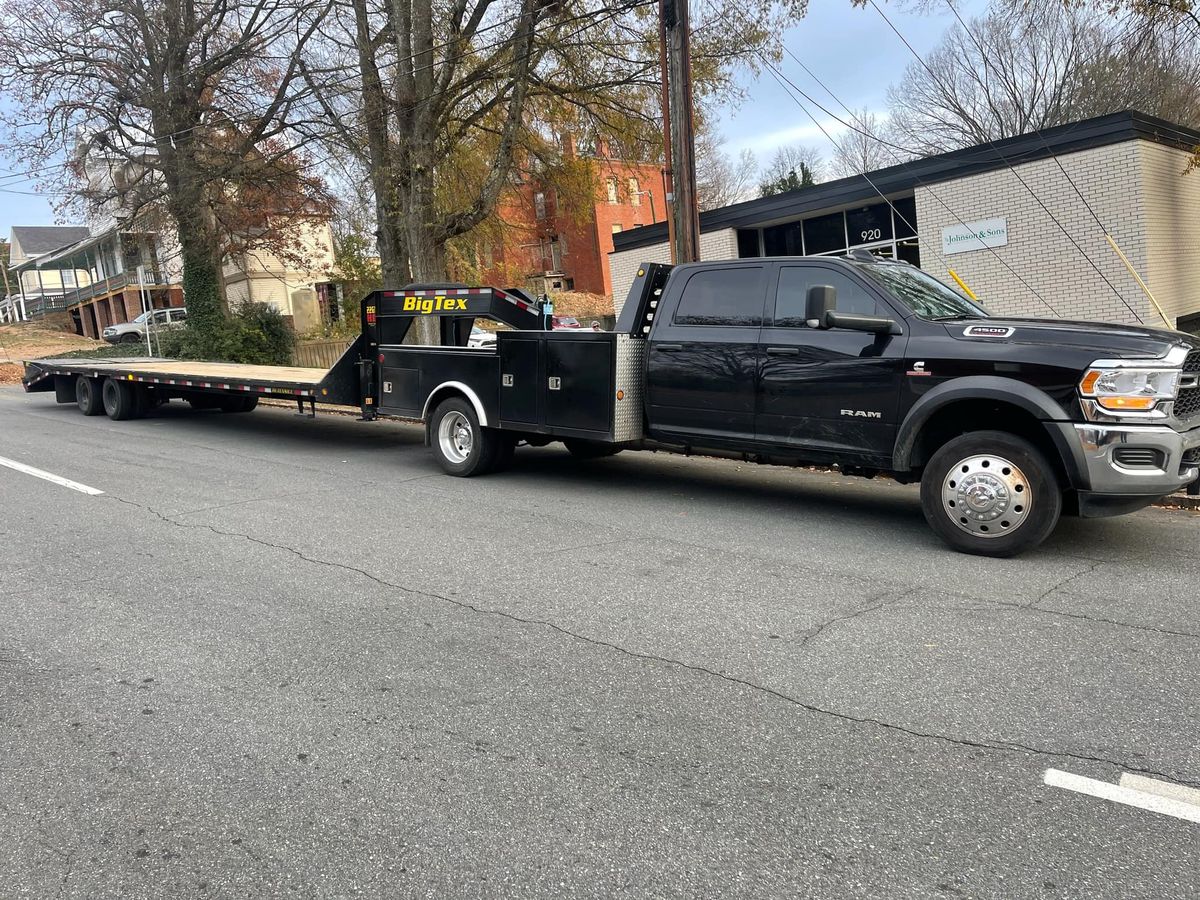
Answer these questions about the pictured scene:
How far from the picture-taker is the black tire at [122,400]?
15305mm

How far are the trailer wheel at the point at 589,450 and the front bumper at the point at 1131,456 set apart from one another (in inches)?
192

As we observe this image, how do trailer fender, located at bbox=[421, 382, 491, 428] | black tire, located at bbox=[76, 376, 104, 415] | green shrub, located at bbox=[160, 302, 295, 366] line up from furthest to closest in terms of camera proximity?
1. green shrub, located at bbox=[160, 302, 295, 366]
2. black tire, located at bbox=[76, 376, 104, 415]
3. trailer fender, located at bbox=[421, 382, 491, 428]

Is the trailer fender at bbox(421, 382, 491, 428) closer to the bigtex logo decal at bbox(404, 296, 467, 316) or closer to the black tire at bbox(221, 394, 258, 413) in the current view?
the bigtex logo decal at bbox(404, 296, 467, 316)

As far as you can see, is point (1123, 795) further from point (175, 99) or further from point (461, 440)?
point (175, 99)

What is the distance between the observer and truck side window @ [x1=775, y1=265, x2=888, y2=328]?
6.90m

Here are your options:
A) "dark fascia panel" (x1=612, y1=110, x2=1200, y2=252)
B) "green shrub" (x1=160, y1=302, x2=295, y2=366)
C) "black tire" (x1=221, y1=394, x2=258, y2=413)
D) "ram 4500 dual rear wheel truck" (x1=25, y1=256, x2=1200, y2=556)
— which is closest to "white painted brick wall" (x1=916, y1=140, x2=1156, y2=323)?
"dark fascia panel" (x1=612, y1=110, x2=1200, y2=252)

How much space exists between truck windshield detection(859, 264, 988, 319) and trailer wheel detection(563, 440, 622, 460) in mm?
3499

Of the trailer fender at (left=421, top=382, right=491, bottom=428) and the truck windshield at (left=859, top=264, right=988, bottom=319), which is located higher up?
the truck windshield at (left=859, top=264, right=988, bottom=319)

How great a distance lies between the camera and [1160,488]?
5.62 metres

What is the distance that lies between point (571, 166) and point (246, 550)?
544 inches

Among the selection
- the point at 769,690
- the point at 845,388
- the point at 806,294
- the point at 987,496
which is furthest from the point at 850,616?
the point at 806,294

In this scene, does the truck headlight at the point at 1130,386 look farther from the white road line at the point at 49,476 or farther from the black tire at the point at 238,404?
the black tire at the point at 238,404

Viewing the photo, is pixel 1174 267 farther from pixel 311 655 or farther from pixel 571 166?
pixel 311 655

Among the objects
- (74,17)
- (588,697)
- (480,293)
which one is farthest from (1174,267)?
(74,17)
